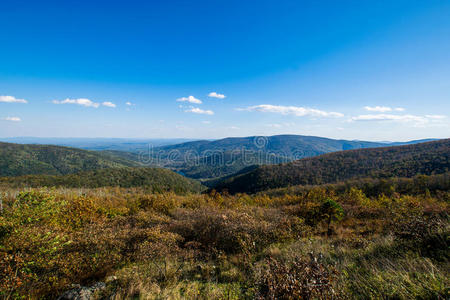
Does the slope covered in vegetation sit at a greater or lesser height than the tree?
lesser

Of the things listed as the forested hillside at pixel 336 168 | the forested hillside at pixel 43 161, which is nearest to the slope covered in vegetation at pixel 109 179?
the forested hillside at pixel 336 168

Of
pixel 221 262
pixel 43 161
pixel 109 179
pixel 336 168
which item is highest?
pixel 221 262

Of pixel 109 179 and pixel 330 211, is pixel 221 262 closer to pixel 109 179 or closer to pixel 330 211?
pixel 330 211

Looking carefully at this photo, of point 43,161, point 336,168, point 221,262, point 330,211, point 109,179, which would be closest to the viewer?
point 221,262

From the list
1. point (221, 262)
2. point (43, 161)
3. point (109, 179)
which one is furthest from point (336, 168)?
point (43, 161)

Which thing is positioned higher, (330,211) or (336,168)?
(330,211)

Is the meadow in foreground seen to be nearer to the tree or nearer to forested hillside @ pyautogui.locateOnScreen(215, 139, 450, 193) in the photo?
the tree

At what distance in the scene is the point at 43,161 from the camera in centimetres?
17625

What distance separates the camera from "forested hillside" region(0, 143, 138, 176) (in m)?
151

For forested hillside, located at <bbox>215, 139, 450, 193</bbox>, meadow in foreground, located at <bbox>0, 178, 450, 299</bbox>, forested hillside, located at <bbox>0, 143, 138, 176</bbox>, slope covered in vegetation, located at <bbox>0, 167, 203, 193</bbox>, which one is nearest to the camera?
meadow in foreground, located at <bbox>0, 178, 450, 299</bbox>

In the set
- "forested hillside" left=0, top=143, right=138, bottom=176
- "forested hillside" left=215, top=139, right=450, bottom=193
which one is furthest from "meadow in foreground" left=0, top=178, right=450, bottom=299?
"forested hillside" left=0, top=143, right=138, bottom=176

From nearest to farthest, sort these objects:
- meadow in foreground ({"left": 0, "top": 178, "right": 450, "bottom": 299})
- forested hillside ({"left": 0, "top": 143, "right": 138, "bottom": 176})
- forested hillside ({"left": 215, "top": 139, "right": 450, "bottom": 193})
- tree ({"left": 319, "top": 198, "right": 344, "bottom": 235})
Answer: meadow in foreground ({"left": 0, "top": 178, "right": 450, "bottom": 299}) → tree ({"left": 319, "top": 198, "right": 344, "bottom": 235}) → forested hillside ({"left": 215, "top": 139, "right": 450, "bottom": 193}) → forested hillside ({"left": 0, "top": 143, "right": 138, "bottom": 176})

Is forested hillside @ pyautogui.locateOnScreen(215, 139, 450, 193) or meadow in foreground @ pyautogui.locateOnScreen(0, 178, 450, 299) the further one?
forested hillside @ pyautogui.locateOnScreen(215, 139, 450, 193)

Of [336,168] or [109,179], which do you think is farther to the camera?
[336,168]
